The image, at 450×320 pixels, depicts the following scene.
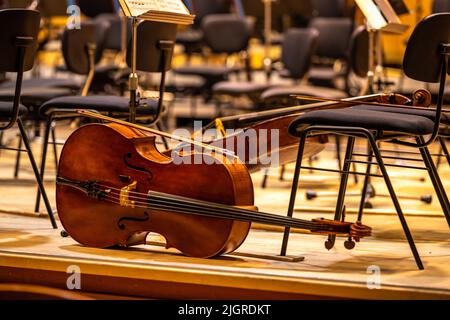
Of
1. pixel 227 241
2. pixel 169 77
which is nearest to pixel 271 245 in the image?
pixel 227 241

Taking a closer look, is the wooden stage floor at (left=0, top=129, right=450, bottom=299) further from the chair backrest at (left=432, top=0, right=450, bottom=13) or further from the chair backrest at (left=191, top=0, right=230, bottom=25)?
the chair backrest at (left=191, top=0, right=230, bottom=25)

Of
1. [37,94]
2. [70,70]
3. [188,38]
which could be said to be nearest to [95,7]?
[188,38]

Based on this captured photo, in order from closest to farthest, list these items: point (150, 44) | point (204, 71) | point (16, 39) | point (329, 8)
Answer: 1. point (16, 39)
2. point (150, 44)
3. point (204, 71)
4. point (329, 8)

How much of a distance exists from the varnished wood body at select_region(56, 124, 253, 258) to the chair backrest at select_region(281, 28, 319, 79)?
2.28m

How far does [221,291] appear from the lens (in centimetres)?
257

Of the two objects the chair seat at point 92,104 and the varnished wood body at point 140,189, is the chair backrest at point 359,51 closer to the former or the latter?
the chair seat at point 92,104

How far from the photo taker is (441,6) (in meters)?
3.90

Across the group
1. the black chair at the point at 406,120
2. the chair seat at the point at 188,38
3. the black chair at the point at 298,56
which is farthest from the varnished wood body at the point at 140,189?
the chair seat at the point at 188,38

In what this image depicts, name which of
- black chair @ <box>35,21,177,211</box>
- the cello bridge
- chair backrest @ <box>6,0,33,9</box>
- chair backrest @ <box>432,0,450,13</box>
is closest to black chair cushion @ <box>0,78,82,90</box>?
chair backrest @ <box>6,0,33,9</box>

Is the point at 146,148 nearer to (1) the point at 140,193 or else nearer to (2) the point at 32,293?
(1) the point at 140,193

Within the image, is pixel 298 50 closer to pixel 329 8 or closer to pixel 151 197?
pixel 329 8

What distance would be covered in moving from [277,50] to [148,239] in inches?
233

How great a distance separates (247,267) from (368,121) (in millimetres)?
600

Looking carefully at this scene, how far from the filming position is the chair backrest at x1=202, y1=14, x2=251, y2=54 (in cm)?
639
